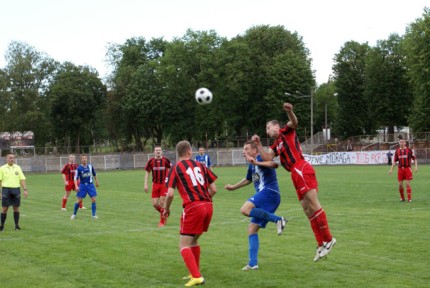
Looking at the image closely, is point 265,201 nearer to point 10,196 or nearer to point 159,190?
point 159,190

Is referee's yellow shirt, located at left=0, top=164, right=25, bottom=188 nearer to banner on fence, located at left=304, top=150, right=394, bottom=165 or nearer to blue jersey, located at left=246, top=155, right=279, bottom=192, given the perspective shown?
blue jersey, located at left=246, top=155, right=279, bottom=192

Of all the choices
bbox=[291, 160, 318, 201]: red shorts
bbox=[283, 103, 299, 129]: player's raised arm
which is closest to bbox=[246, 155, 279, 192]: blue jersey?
bbox=[291, 160, 318, 201]: red shorts

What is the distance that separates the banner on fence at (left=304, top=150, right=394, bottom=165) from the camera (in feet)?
190

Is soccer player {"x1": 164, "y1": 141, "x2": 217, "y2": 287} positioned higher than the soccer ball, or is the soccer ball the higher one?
the soccer ball

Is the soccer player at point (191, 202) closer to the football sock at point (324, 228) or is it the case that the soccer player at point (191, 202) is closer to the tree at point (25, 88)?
the football sock at point (324, 228)

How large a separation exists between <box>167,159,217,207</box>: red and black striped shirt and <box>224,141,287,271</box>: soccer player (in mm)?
1178

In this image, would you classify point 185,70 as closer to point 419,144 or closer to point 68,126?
point 68,126

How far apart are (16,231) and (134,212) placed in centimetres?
496

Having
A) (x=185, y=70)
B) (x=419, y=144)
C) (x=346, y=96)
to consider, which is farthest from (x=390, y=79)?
(x=185, y=70)

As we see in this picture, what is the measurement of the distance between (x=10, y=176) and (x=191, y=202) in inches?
389

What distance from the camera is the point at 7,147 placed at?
260 ft

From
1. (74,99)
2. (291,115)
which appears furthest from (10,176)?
(74,99)

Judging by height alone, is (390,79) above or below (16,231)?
above

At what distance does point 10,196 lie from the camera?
1667 centimetres
